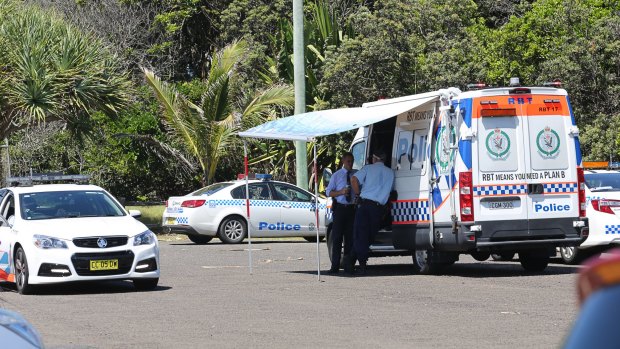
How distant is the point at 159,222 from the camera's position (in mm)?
30891

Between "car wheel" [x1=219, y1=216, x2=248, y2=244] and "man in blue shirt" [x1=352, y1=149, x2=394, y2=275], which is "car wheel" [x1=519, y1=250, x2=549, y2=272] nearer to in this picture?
"man in blue shirt" [x1=352, y1=149, x2=394, y2=275]

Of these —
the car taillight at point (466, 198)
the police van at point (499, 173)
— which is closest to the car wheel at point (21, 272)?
the police van at point (499, 173)

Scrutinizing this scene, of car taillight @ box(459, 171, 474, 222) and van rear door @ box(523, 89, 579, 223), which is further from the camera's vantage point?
van rear door @ box(523, 89, 579, 223)

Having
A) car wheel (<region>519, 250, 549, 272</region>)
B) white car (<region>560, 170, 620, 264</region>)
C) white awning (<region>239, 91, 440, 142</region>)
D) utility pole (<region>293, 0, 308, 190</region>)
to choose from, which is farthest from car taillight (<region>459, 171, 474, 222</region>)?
utility pole (<region>293, 0, 308, 190</region>)

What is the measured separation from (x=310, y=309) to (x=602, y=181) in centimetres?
725

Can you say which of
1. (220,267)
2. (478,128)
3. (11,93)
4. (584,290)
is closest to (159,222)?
(11,93)

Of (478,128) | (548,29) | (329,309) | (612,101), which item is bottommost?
(329,309)

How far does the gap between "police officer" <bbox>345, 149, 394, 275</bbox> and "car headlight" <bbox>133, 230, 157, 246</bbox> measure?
3.22m

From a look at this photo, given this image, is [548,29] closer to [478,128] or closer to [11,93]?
[11,93]

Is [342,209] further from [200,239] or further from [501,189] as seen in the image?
[200,239]

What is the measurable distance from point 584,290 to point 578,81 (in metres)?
31.2

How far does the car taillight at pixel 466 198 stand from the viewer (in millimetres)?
15117

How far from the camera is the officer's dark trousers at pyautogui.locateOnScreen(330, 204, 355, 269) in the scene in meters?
16.9

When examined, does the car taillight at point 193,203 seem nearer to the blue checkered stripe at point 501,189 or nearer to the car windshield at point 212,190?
the car windshield at point 212,190
